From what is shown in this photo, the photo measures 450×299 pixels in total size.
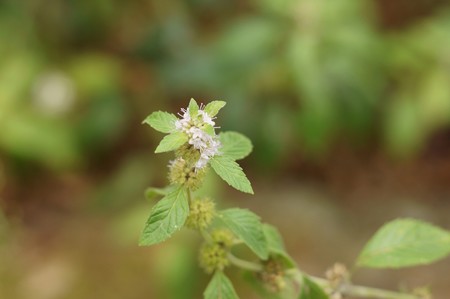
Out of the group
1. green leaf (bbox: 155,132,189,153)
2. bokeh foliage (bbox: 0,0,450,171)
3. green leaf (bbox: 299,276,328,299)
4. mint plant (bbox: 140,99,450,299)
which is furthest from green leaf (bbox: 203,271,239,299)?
bokeh foliage (bbox: 0,0,450,171)

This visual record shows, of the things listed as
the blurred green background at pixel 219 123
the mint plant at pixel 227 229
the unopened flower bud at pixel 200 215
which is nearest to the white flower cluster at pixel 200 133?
the mint plant at pixel 227 229

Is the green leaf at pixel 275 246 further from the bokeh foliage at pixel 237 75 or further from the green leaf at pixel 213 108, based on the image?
the bokeh foliage at pixel 237 75

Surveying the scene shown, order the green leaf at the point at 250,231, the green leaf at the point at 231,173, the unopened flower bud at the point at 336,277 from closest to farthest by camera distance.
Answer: the green leaf at the point at 231,173 < the green leaf at the point at 250,231 < the unopened flower bud at the point at 336,277

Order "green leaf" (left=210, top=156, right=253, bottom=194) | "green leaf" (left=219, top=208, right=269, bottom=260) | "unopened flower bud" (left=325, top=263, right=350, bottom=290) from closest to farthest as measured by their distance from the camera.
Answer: "green leaf" (left=210, top=156, right=253, bottom=194) < "green leaf" (left=219, top=208, right=269, bottom=260) < "unopened flower bud" (left=325, top=263, right=350, bottom=290)

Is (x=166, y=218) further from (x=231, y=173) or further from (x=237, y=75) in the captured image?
(x=237, y=75)

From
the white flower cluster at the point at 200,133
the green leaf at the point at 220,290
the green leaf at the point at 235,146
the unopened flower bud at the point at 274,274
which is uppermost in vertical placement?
the green leaf at the point at 235,146

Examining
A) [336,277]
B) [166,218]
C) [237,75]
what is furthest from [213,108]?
[237,75]

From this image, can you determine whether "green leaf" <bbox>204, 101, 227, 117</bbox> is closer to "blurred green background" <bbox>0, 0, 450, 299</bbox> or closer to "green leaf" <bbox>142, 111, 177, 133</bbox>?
"green leaf" <bbox>142, 111, 177, 133</bbox>
